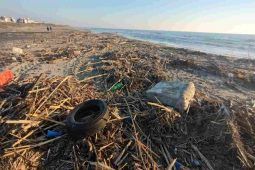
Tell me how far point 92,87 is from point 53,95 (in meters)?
1.97

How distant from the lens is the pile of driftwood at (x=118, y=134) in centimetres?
492

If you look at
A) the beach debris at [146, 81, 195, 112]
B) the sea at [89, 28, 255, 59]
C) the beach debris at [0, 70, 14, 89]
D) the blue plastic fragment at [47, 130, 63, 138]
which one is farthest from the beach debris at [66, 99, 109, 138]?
the sea at [89, 28, 255, 59]

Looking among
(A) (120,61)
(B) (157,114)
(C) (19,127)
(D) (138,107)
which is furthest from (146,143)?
(A) (120,61)

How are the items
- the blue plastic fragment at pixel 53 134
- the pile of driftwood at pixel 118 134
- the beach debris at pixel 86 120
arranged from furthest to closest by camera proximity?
the blue plastic fragment at pixel 53 134, the beach debris at pixel 86 120, the pile of driftwood at pixel 118 134

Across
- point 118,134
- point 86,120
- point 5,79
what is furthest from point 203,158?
point 5,79

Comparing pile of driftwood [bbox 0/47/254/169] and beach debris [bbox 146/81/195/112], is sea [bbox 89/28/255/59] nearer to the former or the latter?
beach debris [bbox 146/81/195/112]

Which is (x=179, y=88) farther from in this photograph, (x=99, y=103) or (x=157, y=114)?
(x=99, y=103)

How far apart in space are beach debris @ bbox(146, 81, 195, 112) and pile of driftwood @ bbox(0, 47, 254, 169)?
0.23 metres

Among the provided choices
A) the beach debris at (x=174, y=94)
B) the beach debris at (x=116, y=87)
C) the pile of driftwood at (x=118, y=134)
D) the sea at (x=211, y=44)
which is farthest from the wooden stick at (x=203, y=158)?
the sea at (x=211, y=44)

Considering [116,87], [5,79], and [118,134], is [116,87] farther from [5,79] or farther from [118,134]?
[5,79]

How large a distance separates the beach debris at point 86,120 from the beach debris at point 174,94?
1719mm

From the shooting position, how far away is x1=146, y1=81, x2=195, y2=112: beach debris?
6.70 meters

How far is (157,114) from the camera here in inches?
249

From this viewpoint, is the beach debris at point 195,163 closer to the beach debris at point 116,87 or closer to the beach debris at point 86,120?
the beach debris at point 86,120
